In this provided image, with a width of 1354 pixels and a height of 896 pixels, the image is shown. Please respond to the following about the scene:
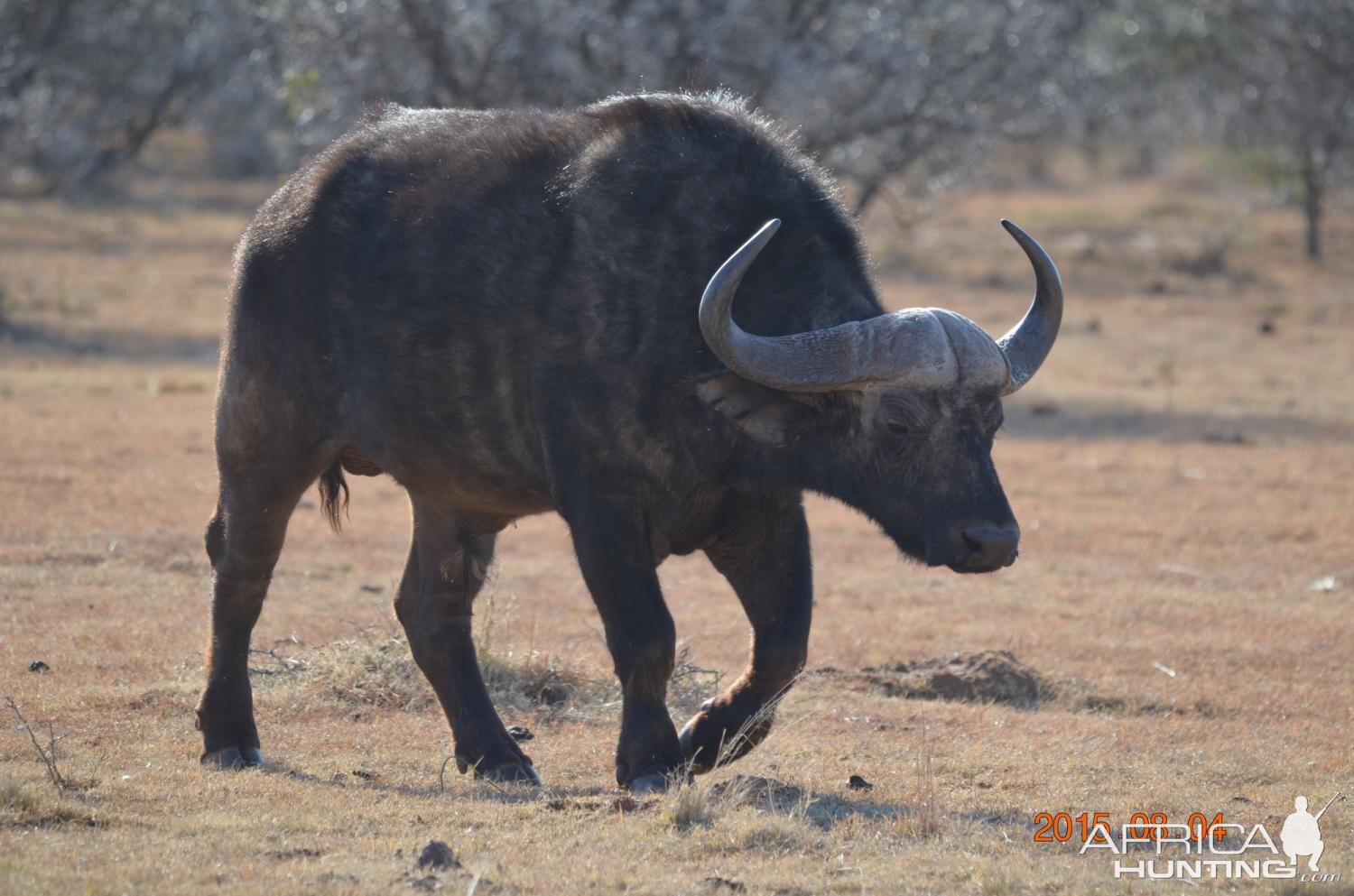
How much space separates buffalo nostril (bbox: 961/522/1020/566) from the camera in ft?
18.3

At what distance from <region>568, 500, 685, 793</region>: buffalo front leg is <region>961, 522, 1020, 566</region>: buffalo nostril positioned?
108 centimetres

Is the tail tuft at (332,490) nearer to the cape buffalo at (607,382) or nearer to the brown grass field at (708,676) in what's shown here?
the cape buffalo at (607,382)

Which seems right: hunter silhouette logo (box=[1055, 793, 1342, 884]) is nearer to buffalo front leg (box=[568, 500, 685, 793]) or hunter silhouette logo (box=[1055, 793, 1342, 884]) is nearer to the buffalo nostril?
the buffalo nostril

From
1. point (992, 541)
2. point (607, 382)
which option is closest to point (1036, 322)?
point (992, 541)

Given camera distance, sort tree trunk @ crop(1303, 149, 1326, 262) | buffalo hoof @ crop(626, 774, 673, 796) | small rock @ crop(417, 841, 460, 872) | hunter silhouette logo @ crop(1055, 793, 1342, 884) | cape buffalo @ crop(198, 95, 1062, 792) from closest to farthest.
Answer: small rock @ crop(417, 841, 460, 872) < hunter silhouette logo @ crop(1055, 793, 1342, 884) < cape buffalo @ crop(198, 95, 1062, 792) < buffalo hoof @ crop(626, 774, 673, 796) < tree trunk @ crop(1303, 149, 1326, 262)

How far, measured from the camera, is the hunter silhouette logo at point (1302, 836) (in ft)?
17.9

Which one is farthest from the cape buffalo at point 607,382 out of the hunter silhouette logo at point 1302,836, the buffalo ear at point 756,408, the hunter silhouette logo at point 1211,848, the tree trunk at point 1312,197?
the tree trunk at point 1312,197

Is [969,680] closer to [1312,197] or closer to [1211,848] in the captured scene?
[1211,848]

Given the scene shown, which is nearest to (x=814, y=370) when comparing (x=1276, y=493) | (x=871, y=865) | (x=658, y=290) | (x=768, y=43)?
(x=658, y=290)

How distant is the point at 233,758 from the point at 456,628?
1.01 meters

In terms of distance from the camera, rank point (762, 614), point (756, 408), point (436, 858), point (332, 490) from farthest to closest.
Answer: point (332, 490), point (762, 614), point (756, 408), point (436, 858)

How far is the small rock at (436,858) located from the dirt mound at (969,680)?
12.1ft

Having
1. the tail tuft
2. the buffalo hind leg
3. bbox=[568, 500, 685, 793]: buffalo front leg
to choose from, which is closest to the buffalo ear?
bbox=[568, 500, 685, 793]: buffalo front leg

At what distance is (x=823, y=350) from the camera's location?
5.74m
